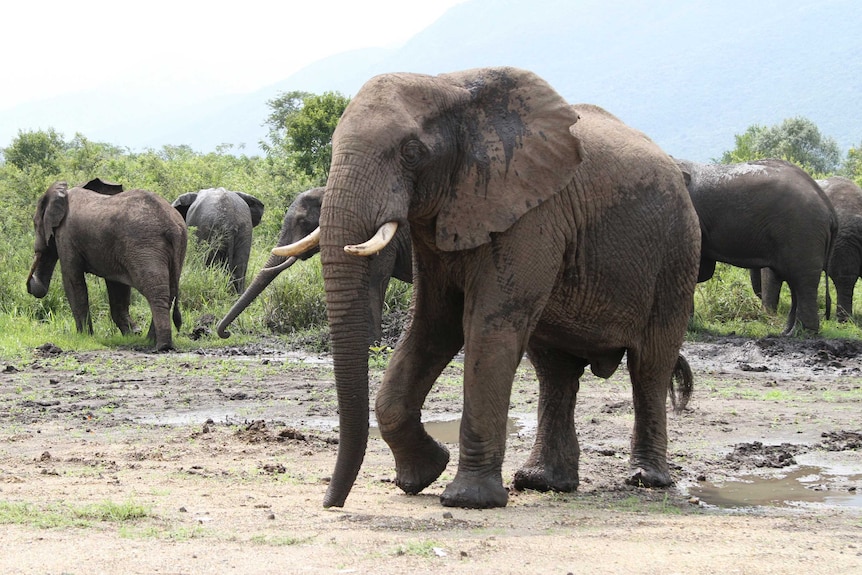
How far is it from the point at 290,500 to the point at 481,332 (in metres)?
1.30

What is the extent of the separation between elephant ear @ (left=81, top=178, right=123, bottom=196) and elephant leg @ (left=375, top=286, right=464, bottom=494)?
10.2 m

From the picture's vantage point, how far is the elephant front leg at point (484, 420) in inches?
244

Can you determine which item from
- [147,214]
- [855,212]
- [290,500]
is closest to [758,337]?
[855,212]

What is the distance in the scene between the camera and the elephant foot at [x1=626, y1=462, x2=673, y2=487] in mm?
7301

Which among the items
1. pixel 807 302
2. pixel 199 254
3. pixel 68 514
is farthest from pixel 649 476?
pixel 199 254

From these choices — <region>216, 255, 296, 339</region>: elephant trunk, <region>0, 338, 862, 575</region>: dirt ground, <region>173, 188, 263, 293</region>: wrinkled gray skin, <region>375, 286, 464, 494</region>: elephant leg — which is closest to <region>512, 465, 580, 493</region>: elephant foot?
<region>0, 338, 862, 575</region>: dirt ground

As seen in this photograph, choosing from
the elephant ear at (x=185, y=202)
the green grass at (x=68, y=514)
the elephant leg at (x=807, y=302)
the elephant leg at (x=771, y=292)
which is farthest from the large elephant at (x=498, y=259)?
the elephant ear at (x=185, y=202)

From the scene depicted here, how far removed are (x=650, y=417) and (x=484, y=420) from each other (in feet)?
5.34

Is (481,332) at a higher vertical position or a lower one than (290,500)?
higher

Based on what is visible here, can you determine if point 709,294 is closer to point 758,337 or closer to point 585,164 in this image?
point 758,337

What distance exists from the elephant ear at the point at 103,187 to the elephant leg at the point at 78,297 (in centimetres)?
147

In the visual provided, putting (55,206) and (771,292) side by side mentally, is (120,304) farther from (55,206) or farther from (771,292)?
(771,292)

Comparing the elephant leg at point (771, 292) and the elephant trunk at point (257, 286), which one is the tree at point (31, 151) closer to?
the elephant trunk at point (257, 286)

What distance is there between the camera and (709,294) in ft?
54.3
